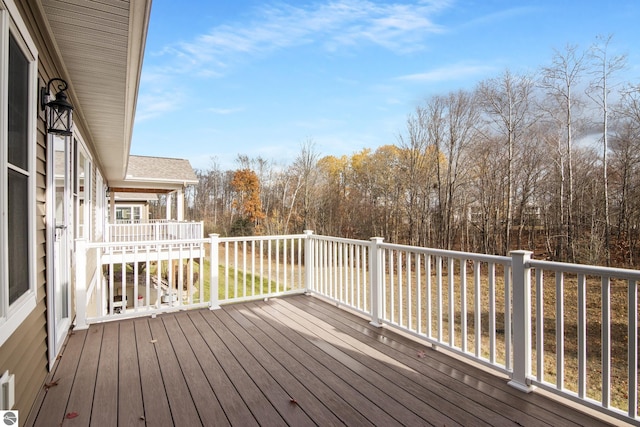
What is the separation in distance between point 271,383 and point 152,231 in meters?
11.7

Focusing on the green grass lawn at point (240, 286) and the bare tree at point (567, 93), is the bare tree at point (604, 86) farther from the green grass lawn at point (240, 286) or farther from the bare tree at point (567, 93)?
the green grass lawn at point (240, 286)

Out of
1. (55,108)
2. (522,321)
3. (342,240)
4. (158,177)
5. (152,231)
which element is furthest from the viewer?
(152,231)

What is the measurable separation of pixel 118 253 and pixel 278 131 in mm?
15030

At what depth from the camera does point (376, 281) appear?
3.77 metres

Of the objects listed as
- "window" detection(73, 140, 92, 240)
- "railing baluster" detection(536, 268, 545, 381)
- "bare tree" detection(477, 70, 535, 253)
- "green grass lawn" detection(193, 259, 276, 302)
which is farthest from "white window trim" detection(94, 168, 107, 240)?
"bare tree" detection(477, 70, 535, 253)

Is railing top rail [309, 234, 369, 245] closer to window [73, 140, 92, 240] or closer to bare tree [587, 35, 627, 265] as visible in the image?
window [73, 140, 92, 240]

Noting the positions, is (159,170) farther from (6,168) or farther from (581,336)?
(581,336)

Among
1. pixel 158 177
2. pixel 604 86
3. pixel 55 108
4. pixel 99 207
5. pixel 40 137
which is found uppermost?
pixel 604 86

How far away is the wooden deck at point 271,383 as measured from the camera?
6.79ft

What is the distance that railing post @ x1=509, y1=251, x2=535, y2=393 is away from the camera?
2.37m

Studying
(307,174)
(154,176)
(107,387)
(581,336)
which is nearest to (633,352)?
(581,336)

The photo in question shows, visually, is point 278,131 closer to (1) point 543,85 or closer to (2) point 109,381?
(1) point 543,85

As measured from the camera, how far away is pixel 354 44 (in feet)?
36.4

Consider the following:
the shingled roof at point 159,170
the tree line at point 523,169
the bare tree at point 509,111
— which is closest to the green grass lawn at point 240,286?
the shingled roof at point 159,170
